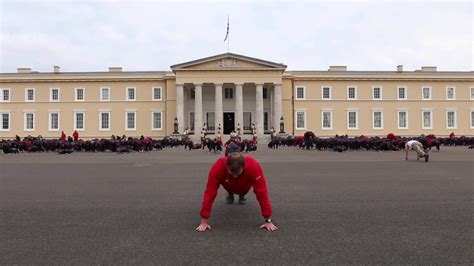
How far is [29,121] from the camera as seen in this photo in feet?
165

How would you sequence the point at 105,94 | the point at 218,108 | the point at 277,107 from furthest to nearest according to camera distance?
the point at 105,94 < the point at 277,107 < the point at 218,108

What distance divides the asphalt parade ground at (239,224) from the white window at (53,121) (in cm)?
4494

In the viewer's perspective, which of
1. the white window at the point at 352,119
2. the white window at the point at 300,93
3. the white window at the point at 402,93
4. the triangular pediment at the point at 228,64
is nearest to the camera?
the triangular pediment at the point at 228,64

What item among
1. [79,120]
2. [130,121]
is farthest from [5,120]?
[130,121]

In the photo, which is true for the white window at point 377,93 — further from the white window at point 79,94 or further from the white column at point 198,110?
the white window at point 79,94

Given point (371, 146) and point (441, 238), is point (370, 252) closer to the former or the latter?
point (441, 238)

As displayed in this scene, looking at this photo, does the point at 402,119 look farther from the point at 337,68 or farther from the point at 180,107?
the point at 180,107

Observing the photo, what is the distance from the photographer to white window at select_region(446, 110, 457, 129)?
51016 mm

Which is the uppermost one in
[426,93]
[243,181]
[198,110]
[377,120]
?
[426,93]

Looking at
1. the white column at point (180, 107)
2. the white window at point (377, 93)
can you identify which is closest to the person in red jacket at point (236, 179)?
the white column at point (180, 107)

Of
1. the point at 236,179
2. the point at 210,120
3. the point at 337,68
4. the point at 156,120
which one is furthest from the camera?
the point at 337,68

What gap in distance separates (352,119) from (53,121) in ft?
142

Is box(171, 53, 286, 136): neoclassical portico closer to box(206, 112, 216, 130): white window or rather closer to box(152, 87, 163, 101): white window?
box(206, 112, 216, 130): white window

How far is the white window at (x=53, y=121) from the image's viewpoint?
164ft
